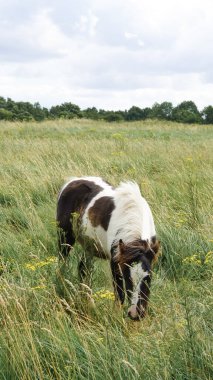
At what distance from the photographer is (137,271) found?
3223 mm

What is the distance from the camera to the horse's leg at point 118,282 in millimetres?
3502

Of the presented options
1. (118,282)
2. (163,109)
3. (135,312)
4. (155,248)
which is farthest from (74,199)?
(163,109)

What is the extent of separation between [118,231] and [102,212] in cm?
58

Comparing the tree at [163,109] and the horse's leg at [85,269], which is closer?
the horse's leg at [85,269]

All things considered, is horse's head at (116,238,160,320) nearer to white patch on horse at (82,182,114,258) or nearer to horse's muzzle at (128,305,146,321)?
horse's muzzle at (128,305,146,321)

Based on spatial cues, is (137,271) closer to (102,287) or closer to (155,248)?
(155,248)

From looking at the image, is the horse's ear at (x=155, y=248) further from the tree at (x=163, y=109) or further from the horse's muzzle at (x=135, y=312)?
the tree at (x=163, y=109)

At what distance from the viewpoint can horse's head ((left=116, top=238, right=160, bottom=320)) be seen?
312 centimetres

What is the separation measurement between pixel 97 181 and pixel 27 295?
206cm

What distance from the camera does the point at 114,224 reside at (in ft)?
13.3

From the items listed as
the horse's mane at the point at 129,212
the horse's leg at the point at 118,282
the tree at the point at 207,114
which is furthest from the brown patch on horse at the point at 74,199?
the tree at the point at 207,114

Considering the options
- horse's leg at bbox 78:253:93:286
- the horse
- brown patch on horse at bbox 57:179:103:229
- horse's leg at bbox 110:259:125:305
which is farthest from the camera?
brown patch on horse at bbox 57:179:103:229

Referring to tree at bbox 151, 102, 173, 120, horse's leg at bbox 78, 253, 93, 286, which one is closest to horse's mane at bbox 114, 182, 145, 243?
horse's leg at bbox 78, 253, 93, 286

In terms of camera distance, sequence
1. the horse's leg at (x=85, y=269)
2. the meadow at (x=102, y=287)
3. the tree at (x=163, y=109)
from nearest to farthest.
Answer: the meadow at (x=102, y=287) → the horse's leg at (x=85, y=269) → the tree at (x=163, y=109)
